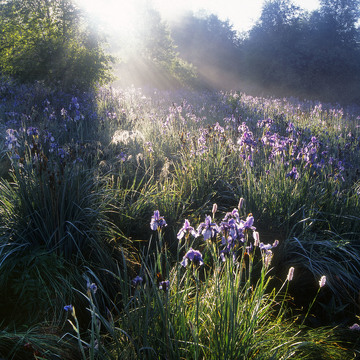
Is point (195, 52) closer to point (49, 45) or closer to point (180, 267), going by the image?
point (49, 45)

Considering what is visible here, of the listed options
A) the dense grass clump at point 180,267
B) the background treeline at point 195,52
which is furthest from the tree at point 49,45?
the dense grass clump at point 180,267

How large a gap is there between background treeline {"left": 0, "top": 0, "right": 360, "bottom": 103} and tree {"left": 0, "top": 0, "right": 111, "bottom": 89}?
0.09ft

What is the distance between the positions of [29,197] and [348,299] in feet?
8.97

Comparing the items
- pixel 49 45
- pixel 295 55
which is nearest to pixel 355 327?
pixel 49 45

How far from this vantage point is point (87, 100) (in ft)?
29.1

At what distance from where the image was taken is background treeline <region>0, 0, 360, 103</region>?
9875 millimetres

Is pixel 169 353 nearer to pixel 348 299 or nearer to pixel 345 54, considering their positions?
pixel 348 299

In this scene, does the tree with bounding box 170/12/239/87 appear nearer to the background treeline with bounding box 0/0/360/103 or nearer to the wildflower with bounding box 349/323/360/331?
the background treeline with bounding box 0/0/360/103

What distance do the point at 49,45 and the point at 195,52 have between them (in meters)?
34.7

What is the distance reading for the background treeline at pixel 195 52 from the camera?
9875mm

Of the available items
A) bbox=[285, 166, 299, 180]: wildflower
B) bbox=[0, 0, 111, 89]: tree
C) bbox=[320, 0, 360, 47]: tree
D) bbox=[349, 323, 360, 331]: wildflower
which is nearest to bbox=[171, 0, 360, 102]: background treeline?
bbox=[320, 0, 360, 47]: tree

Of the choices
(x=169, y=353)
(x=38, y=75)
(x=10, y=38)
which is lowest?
(x=169, y=353)

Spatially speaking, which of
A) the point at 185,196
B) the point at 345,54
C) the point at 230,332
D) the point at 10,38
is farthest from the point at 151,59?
the point at 230,332

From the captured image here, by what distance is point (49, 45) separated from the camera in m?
9.54
